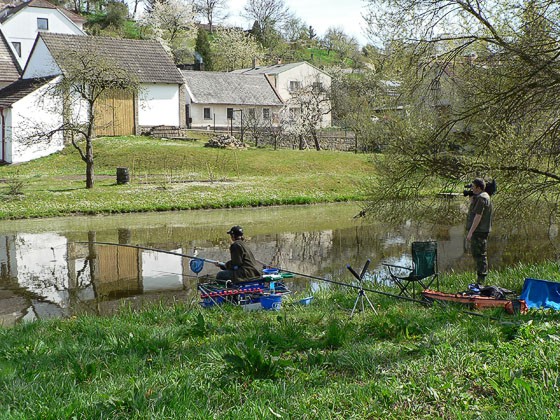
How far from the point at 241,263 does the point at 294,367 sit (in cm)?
497

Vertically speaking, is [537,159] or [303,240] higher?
[537,159]

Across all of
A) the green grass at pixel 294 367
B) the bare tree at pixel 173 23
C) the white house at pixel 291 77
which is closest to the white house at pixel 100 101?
the white house at pixel 291 77

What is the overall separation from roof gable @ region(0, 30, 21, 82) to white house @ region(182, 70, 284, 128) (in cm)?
1548

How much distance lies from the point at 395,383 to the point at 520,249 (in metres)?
14.3

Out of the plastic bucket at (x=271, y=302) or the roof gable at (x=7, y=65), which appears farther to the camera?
the roof gable at (x=7, y=65)

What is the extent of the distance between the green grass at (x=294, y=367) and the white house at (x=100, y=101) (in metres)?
27.7

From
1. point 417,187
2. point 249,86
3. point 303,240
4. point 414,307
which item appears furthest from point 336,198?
point 249,86

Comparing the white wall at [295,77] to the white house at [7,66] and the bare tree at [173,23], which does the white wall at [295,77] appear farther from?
the white house at [7,66]

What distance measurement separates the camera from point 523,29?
13.1 meters

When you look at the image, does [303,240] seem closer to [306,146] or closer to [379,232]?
[379,232]

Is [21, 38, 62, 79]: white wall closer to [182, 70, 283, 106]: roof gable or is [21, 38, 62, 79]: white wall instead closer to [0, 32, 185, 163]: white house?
[0, 32, 185, 163]: white house

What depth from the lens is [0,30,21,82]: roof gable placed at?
40.4 meters

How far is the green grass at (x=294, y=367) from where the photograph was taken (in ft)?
16.8

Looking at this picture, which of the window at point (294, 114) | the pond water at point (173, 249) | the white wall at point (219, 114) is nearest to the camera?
the pond water at point (173, 249)
